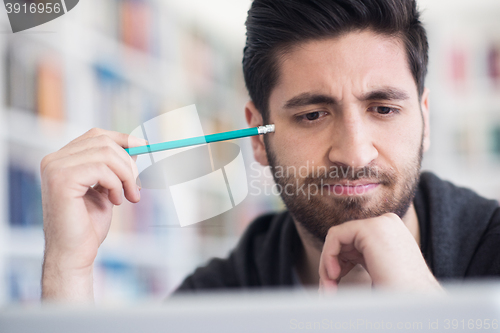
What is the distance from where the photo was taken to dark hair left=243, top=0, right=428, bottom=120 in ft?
3.24

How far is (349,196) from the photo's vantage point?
3.12 ft

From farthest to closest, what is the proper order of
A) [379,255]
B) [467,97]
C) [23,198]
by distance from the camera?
[467,97]
[23,198]
[379,255]

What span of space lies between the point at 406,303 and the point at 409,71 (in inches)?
36.0

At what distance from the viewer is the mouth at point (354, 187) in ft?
3.08

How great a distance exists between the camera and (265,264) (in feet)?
4.01

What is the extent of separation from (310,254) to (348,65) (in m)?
0.55

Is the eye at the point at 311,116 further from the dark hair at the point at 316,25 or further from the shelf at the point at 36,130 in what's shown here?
the shelf at the point at 36,130

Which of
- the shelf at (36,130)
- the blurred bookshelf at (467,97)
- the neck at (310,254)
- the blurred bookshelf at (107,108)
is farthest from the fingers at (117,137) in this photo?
the blurred bookshelf at (467,97)

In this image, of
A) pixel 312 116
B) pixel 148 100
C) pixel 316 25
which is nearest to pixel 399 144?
pixel 312 116

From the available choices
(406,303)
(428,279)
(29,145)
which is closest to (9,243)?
(29,145)

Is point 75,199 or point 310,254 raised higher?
point 75,199

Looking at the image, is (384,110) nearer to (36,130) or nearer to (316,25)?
(316,25)

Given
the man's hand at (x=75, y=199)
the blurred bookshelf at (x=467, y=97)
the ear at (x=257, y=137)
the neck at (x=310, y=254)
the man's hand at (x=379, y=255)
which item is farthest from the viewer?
the blurred bookshelf at (x=467, y=97)

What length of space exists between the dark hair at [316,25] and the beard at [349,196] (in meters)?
0.23
